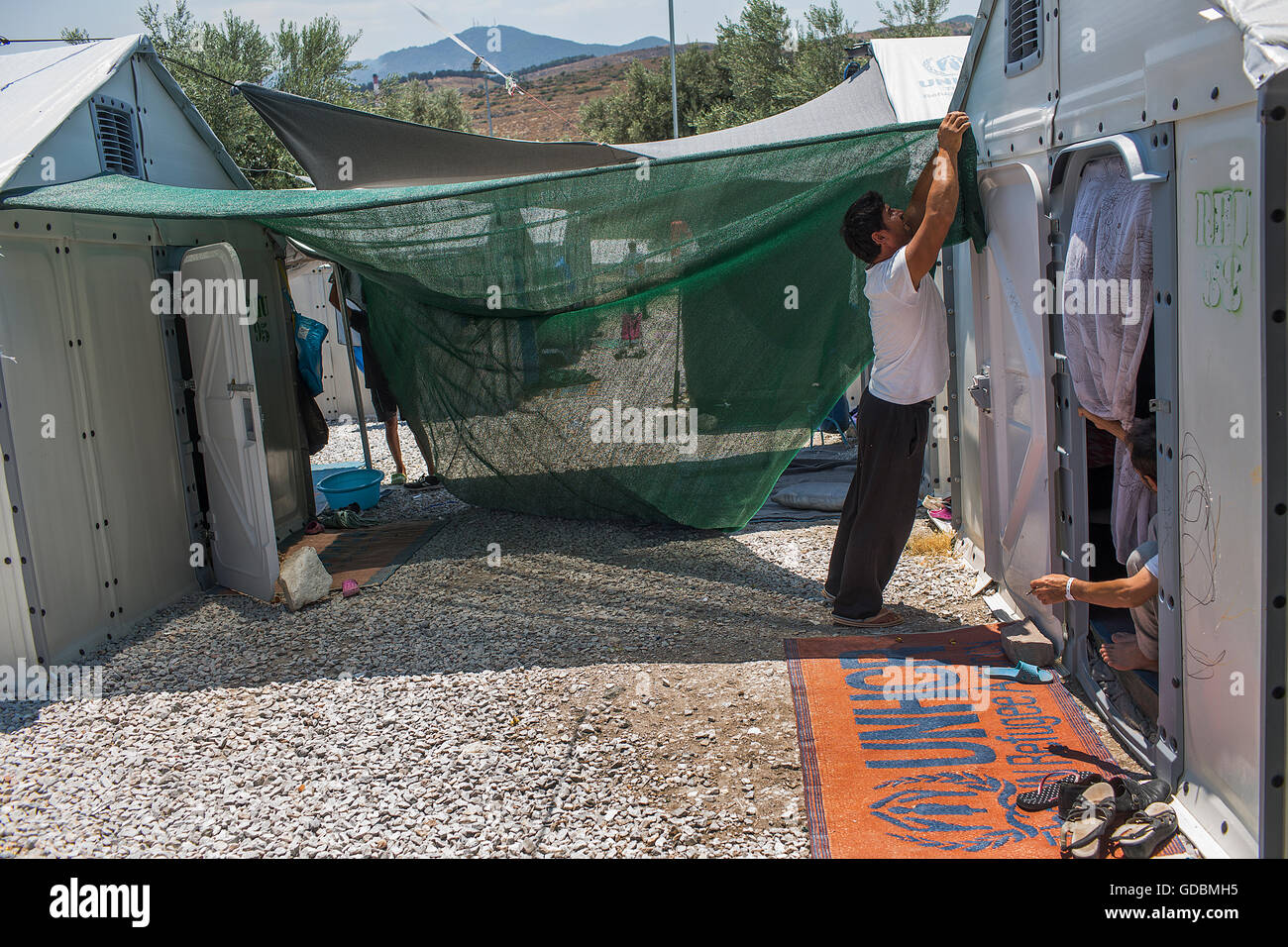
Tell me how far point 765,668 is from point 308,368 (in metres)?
4.68

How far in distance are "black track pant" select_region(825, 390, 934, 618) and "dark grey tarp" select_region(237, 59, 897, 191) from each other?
3938mm

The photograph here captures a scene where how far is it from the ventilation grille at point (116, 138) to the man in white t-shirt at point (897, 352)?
4.17 meters

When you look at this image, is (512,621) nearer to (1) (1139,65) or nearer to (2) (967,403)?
(2) (967,403)

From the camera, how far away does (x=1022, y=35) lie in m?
4.05

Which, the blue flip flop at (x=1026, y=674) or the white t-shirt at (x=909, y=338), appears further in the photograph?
the white t-shirt at (x=909, y=338)

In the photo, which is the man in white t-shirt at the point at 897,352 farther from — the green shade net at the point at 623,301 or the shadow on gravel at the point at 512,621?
the shadow on gravel at the point at 512,621

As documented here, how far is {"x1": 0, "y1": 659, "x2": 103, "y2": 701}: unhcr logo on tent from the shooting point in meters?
4.72

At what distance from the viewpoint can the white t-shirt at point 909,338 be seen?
442 centimetres

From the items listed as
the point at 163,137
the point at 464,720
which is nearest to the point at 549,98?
the point at 163,137

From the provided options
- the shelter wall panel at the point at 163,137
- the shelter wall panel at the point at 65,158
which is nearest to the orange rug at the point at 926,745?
the shelter wall panel at the point at 65,158

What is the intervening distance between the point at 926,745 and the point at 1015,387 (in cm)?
173

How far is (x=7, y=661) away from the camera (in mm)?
4793
